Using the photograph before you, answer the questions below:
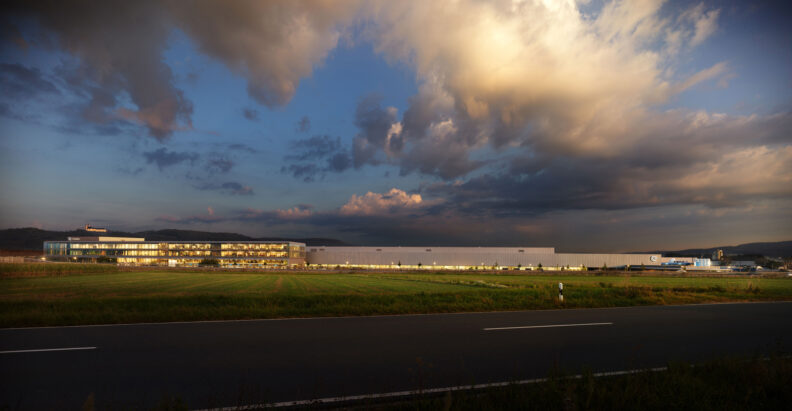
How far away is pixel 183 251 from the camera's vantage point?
135625 mm

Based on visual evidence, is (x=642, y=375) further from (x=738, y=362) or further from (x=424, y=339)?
(x=424, y=339)

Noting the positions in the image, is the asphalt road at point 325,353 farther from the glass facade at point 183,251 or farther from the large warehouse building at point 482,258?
the glass facade at point 183,251

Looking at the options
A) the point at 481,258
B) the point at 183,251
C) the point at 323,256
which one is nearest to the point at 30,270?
the point at 323,256

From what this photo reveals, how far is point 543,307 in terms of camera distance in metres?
16.3

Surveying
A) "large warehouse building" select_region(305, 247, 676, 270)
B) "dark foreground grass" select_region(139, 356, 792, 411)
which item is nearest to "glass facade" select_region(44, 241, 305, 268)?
"large warehouse building" select_region(305, 247, 676, 270)

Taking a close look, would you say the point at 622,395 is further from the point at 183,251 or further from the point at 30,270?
the point at 183,251

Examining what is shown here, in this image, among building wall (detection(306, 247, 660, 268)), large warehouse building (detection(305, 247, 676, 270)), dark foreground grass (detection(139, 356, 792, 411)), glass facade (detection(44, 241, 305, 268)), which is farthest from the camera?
glass facade (detection(44, 241, 305, 268))

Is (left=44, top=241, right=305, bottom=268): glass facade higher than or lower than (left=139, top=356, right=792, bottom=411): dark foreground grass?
lower

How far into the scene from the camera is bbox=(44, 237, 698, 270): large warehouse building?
114 m

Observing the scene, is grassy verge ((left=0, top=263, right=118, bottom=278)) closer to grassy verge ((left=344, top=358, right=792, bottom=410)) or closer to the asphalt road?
the asphalt road

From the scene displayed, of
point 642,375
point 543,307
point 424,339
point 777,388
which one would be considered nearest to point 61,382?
point 424,339

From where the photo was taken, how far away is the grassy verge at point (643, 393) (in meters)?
4.97

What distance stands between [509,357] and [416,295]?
10788mm

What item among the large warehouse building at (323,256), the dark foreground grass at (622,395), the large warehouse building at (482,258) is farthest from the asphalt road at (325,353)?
the large warehouse building at (482,258)
